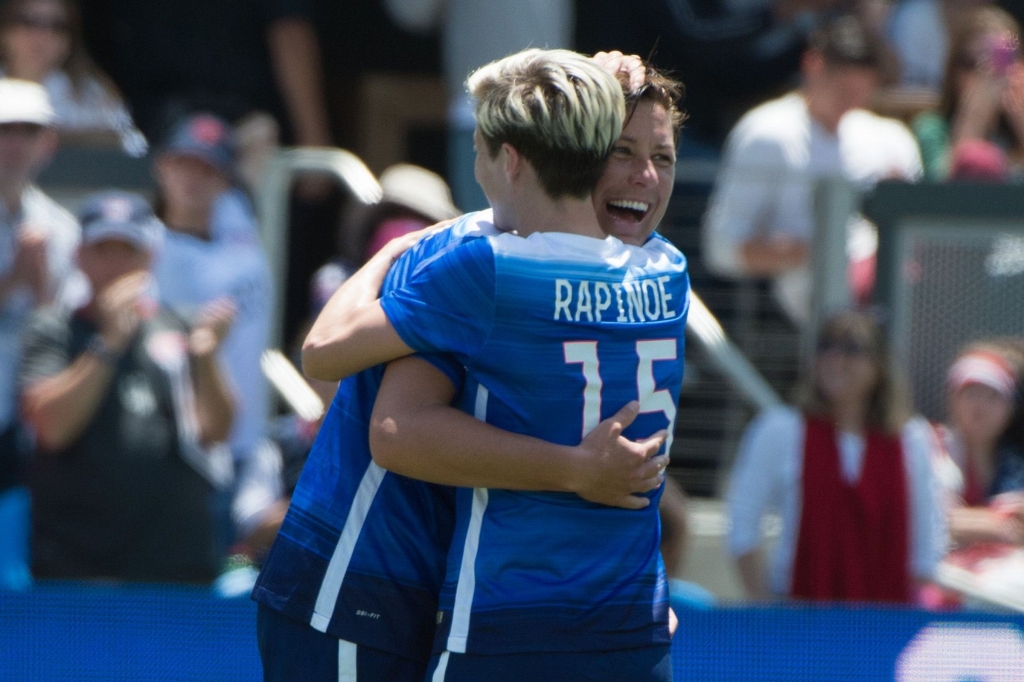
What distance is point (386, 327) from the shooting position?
2.05 metres

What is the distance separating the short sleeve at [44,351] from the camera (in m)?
4.46

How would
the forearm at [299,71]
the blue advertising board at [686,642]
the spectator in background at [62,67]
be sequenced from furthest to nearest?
1. the forearm at [299,71]
2. the spectator in background at [62,67]
3. the blue advertising board at [686,642]

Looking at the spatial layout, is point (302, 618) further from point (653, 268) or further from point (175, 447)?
point (175, 447)

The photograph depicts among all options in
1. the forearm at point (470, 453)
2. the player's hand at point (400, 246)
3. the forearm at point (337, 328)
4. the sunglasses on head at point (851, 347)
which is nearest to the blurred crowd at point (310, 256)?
the sunglasses on head at point (851, 347)

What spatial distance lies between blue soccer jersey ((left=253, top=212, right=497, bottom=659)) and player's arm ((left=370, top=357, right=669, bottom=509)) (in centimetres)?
13

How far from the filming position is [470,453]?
78.7 inches

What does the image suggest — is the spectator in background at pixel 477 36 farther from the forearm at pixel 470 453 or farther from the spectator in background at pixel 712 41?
the forearm at pixel 470 453

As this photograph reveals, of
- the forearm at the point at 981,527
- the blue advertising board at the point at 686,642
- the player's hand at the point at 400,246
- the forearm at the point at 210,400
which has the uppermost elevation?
the player's hand at the point at 400,246

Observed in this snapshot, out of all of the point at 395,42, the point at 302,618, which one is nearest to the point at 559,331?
the point at 302,618

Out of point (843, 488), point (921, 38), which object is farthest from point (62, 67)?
point (921, 38)

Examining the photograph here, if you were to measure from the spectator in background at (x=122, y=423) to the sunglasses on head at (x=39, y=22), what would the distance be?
1.32 m

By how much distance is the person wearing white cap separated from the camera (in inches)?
200

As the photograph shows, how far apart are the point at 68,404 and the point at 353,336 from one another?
8.12 ft

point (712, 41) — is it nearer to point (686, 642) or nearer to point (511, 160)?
point (686, 642)
